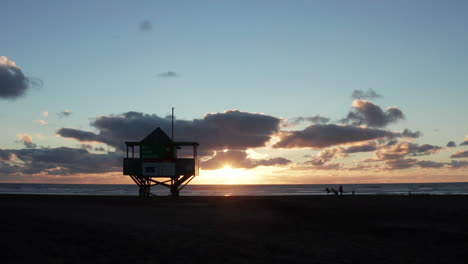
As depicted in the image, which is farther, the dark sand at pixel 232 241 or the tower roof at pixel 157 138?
the tower roof at pixel 157 138

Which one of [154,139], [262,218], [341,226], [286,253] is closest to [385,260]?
[286,253]

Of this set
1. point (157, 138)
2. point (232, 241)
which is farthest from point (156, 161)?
point (232, 241)

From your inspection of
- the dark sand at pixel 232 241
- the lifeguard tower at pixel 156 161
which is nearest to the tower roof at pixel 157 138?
the lifeguard tower at pixel 156 161

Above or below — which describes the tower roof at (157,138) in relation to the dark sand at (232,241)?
above

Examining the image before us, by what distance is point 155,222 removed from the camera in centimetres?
1952

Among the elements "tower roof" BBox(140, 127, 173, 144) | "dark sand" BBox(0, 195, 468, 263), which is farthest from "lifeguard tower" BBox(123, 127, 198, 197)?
"dark sand" BBox(0, 195, 468, 263)

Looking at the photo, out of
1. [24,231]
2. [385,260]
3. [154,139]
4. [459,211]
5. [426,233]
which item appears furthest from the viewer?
[154,139]

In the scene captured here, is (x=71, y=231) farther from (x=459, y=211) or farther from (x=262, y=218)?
(x=459, y=211)

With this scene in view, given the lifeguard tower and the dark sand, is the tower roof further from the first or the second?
the dark sand

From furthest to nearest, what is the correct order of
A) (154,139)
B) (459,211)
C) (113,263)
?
1. (154,139)
2. (459,211)
3. (113,263)

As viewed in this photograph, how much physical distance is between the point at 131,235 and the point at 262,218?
9951mm

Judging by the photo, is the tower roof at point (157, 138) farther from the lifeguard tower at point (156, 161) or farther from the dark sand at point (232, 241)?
the dark sand at point (232, 241)

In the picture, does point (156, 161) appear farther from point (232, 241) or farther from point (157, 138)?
point (232, 241)

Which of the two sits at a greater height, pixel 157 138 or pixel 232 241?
pixel 157 138
